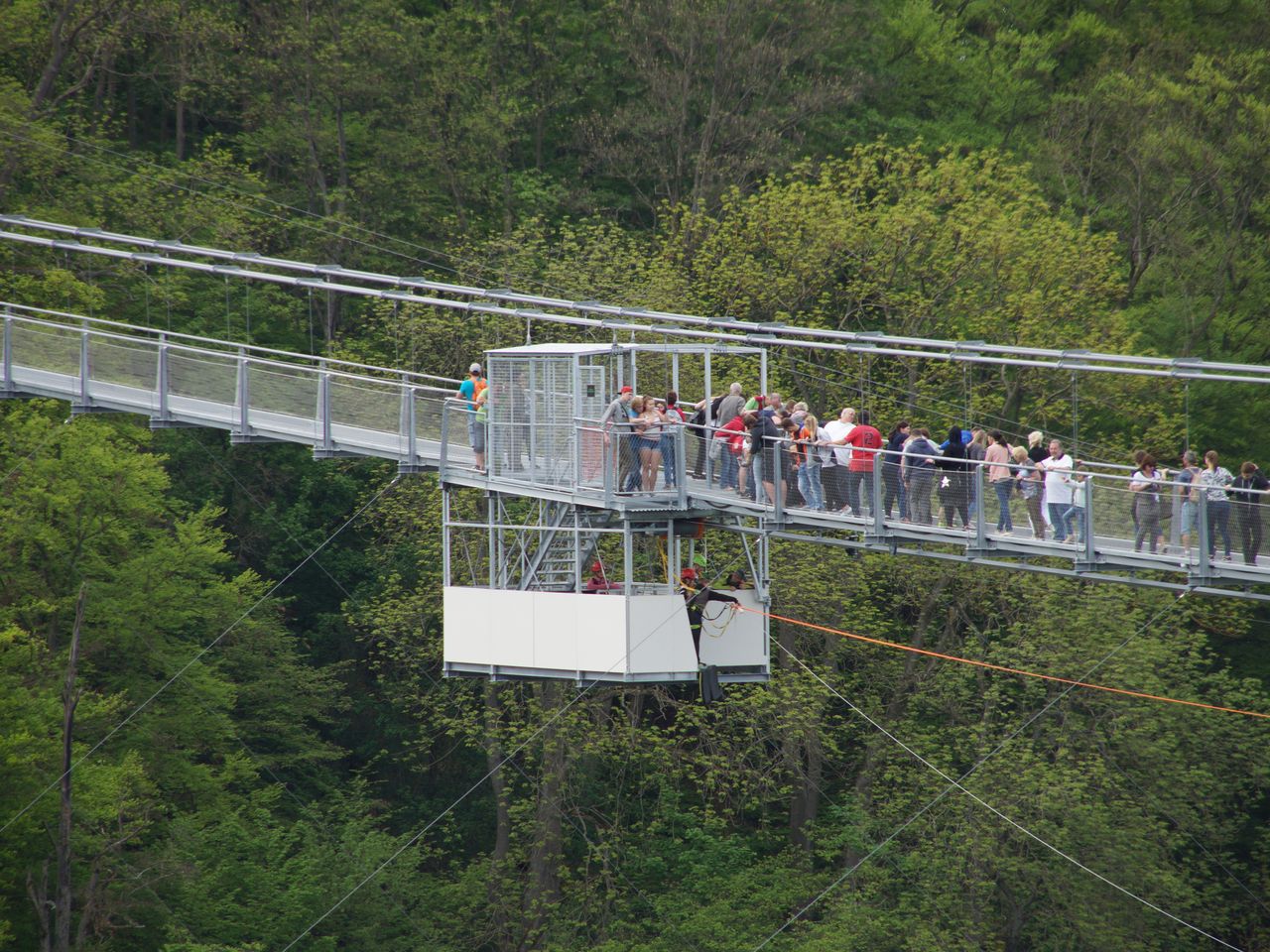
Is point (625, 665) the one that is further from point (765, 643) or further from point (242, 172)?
point (242, 172)

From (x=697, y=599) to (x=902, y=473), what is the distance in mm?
3509

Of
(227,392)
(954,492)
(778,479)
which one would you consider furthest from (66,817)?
(954,492)

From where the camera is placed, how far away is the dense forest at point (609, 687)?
126ft

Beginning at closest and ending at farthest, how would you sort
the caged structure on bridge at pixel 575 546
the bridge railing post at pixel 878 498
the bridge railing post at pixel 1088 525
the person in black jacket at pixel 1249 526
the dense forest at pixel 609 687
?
the person in black jacket at pixel 1249 526, the bridge railing post at pixel 1088 525, the bridge railing post at pixel 878 498, the caged structure on bridge at pixel 575 546, the dense forest at pixel 609 687

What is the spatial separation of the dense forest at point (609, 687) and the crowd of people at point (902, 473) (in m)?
9.21

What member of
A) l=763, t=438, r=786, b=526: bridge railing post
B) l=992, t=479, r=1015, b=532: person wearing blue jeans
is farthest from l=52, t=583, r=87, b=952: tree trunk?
l=992, t=479, r=1015, b=532: person wearing blue jeans

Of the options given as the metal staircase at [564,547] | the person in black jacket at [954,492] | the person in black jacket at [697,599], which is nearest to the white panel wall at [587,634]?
the person in black jacket at [697,599]

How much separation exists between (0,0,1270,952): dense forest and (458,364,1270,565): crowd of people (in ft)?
30.2

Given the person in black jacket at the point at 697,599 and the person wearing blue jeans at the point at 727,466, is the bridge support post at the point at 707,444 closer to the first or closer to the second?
the person wearing blue jeans at the point at 727,466

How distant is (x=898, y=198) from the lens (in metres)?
42.2

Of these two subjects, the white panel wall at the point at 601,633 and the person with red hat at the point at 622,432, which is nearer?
the person with red hat at the point at 622,432

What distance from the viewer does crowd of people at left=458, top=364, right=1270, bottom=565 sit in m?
23.4

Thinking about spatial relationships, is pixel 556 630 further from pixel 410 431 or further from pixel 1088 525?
pixel 1088 525

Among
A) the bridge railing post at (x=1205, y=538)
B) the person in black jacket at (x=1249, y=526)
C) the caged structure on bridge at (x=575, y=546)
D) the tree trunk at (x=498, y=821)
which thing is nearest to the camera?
the person in black jacket at (x=1249, y=526)
